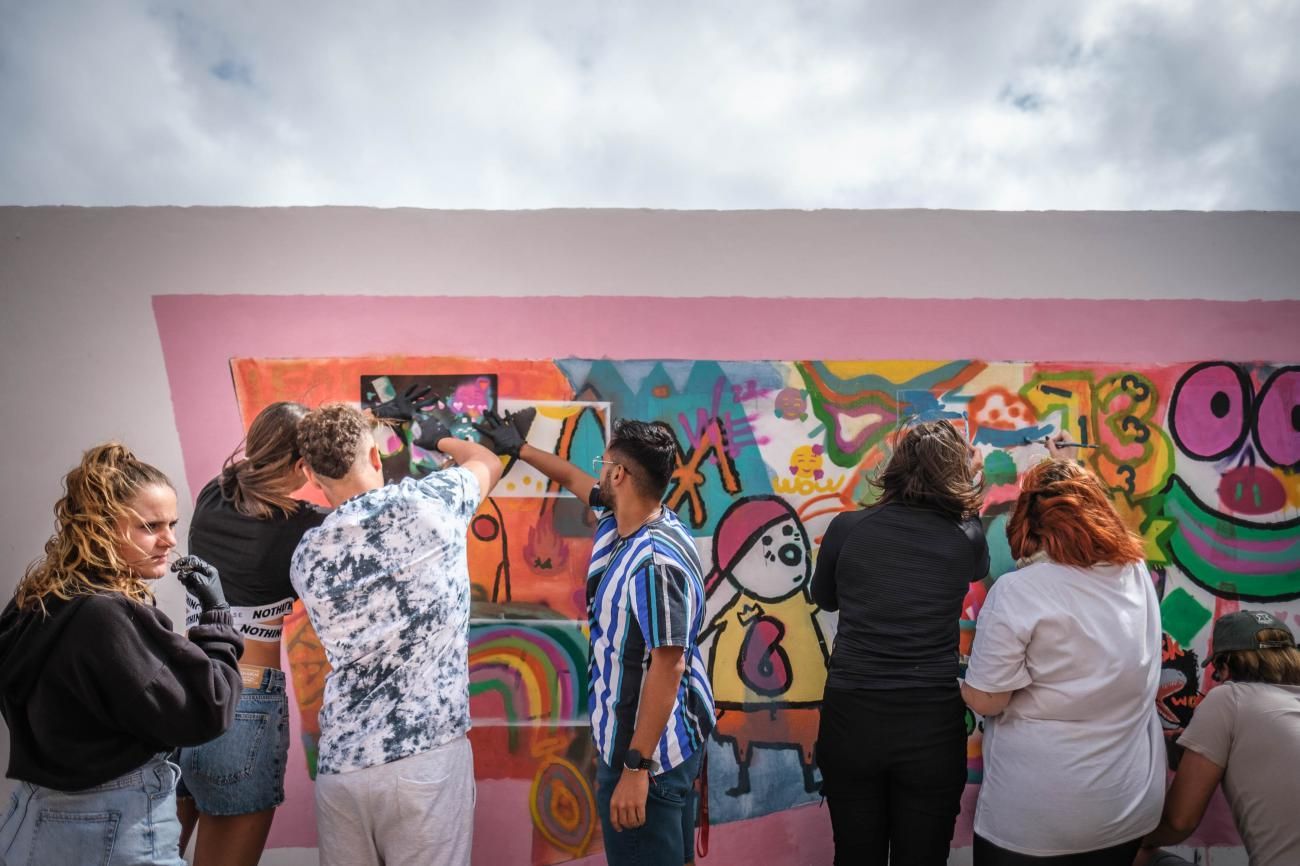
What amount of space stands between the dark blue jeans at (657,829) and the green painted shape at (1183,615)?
6.99ft

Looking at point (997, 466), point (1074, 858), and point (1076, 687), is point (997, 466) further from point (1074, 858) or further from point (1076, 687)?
point (1074, 858)

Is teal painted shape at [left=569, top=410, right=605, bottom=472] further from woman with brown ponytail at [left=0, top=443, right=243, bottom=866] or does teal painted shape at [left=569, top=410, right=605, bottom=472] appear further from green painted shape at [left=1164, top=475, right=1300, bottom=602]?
green painted shape at [left=1164, top=475, right=1300, bottom=602]

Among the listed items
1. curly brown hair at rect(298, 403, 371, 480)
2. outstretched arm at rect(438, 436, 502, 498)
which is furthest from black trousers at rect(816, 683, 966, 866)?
curly brown hair at rect(298, 403, 371, 480)

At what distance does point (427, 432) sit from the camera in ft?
9.82

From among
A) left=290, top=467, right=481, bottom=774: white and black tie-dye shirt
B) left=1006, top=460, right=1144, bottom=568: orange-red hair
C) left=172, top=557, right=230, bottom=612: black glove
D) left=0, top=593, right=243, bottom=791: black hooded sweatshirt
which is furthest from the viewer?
left=1006, top=460, right=1144, bottom=568: orange-red hair

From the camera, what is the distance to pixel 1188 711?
10.3 ft

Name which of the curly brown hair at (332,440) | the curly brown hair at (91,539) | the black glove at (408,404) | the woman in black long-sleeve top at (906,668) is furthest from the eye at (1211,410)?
the curly brown hair at (91,539)

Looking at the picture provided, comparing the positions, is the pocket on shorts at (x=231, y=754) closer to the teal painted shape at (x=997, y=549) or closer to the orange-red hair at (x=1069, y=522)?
the orange-red hair at (x=1069, y=522)

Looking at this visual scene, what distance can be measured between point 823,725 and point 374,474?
4.98 ft

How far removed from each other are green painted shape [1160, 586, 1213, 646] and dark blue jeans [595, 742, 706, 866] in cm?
213

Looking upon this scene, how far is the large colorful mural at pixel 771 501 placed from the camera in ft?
10.1

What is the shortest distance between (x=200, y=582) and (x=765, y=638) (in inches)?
76.6

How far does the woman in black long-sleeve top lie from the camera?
2.32 meters

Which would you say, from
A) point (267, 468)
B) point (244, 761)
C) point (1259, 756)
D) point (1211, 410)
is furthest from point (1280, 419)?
point (244, 761)
